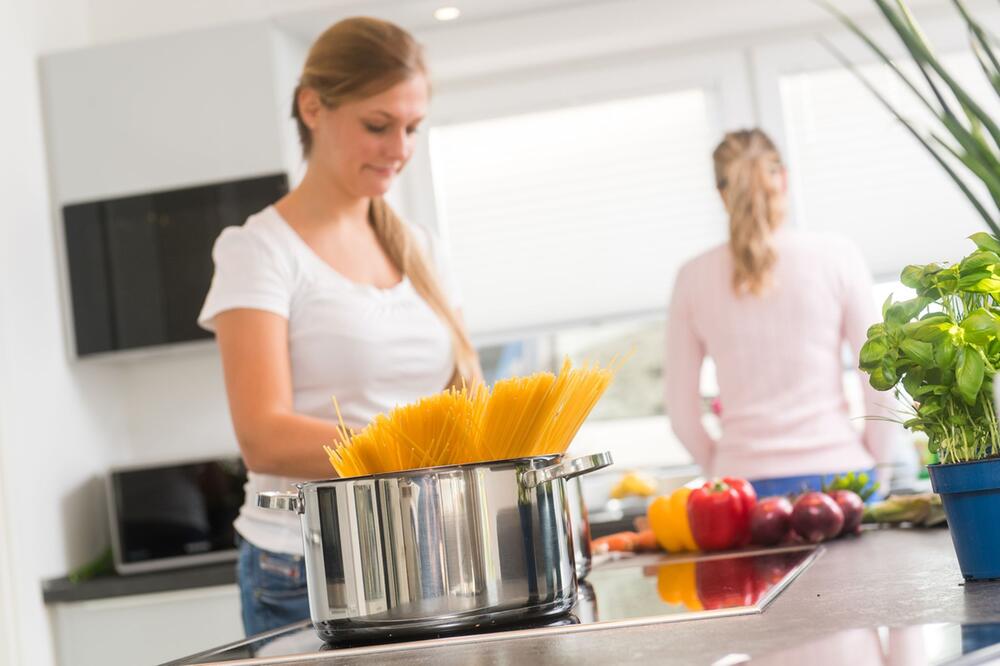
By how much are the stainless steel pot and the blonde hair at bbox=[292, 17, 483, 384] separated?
2.14ft

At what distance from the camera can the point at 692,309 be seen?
101 inches

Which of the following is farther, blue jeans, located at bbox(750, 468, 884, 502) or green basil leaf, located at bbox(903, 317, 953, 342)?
blue jeans, located at bbox(750, 468, 884, 502)

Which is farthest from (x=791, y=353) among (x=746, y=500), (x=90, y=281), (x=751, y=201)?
(x=90, y=281)

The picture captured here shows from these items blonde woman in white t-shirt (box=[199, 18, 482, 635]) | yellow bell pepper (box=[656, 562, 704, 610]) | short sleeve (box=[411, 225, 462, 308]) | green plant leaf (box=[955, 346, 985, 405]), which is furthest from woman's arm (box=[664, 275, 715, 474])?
green plant leaf (box=[955, 346, 985, 405])

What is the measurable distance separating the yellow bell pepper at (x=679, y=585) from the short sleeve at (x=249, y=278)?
1.95 ft

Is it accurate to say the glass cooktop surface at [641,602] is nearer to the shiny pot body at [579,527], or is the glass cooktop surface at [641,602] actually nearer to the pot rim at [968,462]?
the shiny pot body at [579,527]

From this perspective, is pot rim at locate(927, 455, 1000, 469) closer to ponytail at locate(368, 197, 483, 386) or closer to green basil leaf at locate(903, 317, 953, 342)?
green basil leaf at locate(903, 317, 953, 342)

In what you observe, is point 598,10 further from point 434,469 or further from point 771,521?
point 434,469

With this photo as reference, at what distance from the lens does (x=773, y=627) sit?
81cm

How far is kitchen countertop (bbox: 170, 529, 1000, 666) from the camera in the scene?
769 mm

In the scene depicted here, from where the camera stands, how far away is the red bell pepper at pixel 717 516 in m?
1.47

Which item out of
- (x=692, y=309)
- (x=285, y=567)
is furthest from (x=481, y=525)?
(x=692, y=309)

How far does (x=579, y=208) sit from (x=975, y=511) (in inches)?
109

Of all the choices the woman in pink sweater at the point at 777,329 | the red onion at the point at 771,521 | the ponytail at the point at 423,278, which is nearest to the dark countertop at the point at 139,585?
the woman in pink sweater at the point at 777,329
